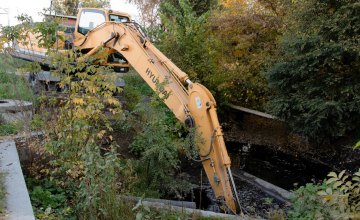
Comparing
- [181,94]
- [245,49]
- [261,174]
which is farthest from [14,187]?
[245,49]

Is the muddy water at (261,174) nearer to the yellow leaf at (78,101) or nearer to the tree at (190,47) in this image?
the tree at (190,47)

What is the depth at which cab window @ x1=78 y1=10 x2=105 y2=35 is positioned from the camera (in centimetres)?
983

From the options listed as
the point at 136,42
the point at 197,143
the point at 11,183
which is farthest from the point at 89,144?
the point at 136,42

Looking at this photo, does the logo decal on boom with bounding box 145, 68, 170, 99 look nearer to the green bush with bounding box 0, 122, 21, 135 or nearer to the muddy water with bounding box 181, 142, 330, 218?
the muddy water with bounding box 181, 142, 330, 218

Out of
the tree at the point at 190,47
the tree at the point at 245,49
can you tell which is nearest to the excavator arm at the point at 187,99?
the tree at the point at 190,47

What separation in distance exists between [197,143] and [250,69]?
6.48m

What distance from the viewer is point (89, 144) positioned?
15.3ft

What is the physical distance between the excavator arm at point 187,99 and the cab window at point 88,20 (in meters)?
2.07

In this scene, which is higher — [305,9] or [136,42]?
[305,9]

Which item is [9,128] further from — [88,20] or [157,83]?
[88,20]

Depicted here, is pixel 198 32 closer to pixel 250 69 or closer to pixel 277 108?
pixel 250 69

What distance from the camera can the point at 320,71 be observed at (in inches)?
373

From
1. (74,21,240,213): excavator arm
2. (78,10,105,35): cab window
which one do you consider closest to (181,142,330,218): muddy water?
(74,21,240,213): excavator arm

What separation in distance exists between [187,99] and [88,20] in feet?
16.2
